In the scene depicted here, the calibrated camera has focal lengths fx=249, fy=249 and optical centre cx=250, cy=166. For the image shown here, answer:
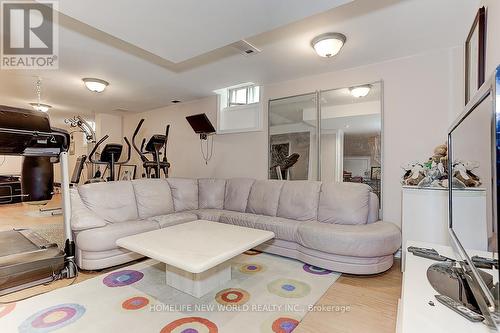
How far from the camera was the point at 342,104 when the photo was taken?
343cm

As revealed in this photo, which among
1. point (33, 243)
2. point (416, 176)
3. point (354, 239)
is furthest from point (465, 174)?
point (33, 243)

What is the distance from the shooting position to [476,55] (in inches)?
87.0

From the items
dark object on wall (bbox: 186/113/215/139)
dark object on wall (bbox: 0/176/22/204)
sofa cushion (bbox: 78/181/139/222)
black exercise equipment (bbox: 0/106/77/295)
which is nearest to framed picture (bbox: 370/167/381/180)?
dark object on wall (bbox: 186/113/215/139)

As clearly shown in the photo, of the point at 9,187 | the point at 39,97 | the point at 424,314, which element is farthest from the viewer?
the point at 9,187

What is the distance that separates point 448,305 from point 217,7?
229cm

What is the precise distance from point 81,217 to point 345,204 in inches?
113

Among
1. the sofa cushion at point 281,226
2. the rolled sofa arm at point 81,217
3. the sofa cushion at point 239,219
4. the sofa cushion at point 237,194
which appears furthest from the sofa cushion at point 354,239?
the rolled sofa arm at point 81,217

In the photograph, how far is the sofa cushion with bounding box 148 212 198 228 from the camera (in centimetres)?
306

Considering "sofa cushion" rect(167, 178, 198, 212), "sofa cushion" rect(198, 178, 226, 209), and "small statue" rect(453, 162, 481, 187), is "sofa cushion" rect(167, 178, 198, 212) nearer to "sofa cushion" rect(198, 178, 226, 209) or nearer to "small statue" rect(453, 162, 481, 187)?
"sofa cushion" rect(198, 178, 226, 209)

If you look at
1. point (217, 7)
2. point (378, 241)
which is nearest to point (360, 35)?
point (217, 7)

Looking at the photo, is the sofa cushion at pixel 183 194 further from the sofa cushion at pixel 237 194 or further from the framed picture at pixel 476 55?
the framed picture at pixel 476 55

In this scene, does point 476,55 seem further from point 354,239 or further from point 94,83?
point 94,83

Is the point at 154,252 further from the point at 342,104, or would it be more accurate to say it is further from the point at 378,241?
the point at 342,104

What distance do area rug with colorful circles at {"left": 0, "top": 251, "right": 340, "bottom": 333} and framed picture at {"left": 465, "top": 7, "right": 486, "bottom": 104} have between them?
7.22 feet
